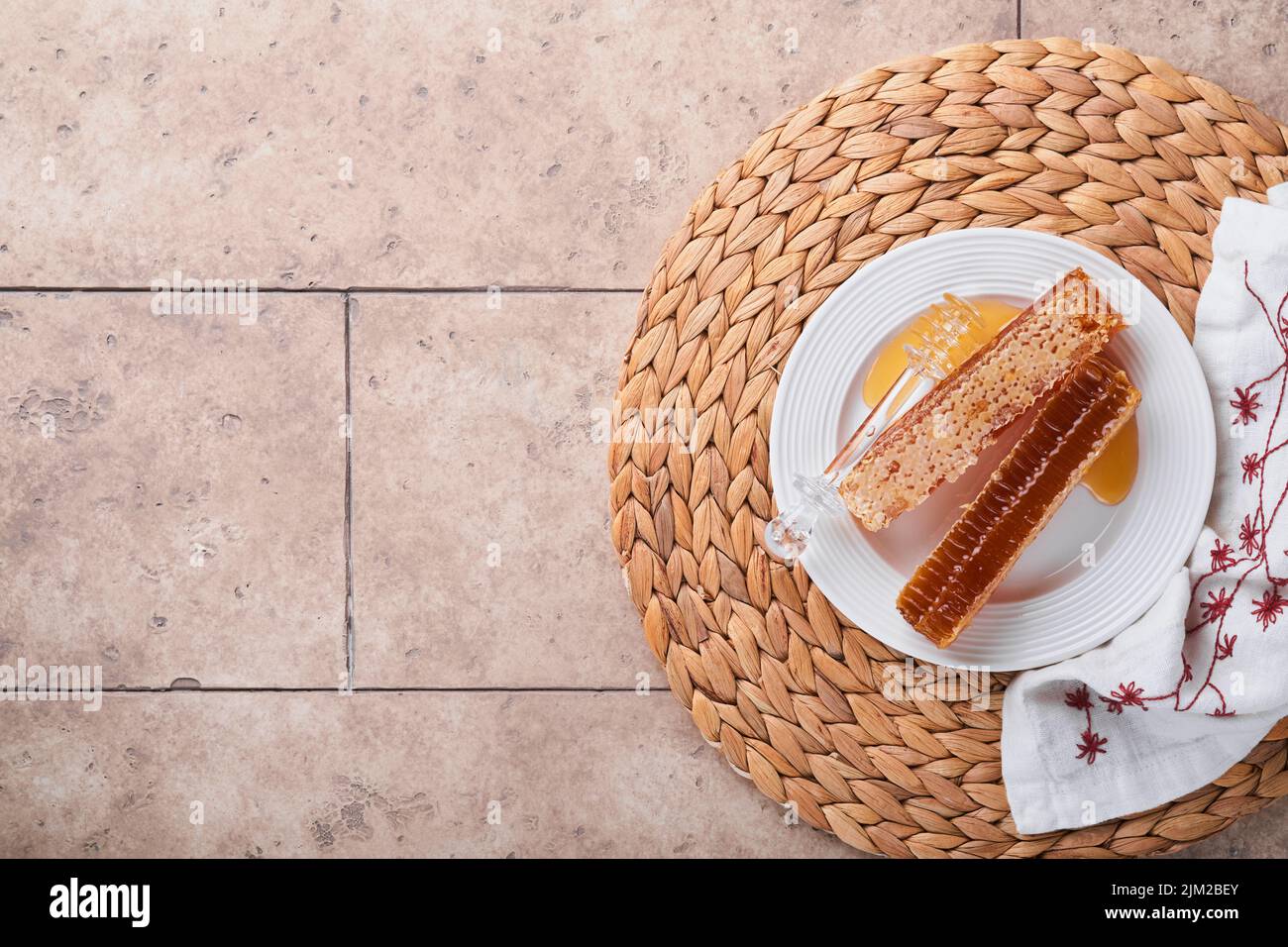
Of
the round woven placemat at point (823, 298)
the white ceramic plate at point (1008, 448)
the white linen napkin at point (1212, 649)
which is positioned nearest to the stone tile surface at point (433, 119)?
the round woven placemat at point (823, 298)

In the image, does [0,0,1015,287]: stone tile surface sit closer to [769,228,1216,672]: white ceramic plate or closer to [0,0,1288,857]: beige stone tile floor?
[0,0,1288,857]: beige stone tile floor

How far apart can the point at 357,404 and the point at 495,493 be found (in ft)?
0.50

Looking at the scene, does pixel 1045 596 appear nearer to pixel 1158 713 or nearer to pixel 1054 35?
pixel 1158 713

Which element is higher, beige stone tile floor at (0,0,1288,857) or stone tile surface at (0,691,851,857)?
beige stone tile floor at (0,0,1288,857)

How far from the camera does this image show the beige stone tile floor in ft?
2.80

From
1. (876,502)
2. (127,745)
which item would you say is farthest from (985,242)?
(127,745)

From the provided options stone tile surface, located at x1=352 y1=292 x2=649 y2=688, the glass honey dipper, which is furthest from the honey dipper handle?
stone tile surface, located at x1=352 y1=292 x2=649 y2=688

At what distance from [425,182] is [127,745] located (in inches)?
23.4

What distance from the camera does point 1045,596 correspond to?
0.73 meters

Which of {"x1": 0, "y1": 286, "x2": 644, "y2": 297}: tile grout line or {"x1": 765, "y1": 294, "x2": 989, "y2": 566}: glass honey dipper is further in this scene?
{"x1": 0, "y1": 286, "x2": 644, "y2": 297}: tile grout line

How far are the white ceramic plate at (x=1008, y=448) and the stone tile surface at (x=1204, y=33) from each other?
279mm

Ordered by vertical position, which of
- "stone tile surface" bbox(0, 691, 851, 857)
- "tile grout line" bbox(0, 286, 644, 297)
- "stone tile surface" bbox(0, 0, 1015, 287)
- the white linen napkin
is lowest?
"stone tile surface" bbox(0, 691, 851, 857)

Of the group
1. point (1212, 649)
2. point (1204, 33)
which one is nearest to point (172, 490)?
point (1212, 649)

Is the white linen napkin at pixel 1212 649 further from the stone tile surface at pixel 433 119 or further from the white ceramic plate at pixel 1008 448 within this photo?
the stone tile surface at pixel 433 119
